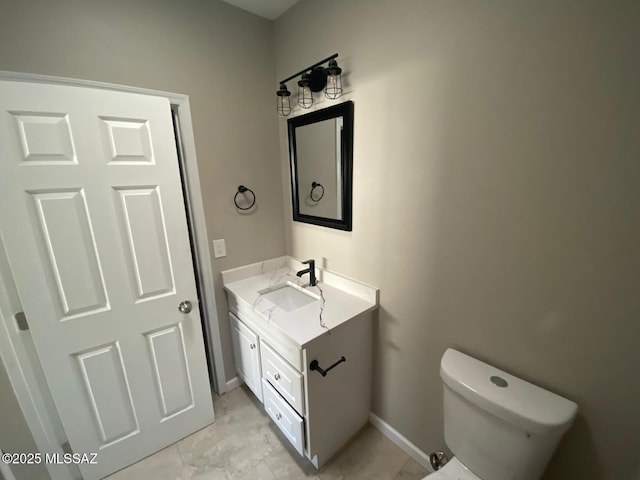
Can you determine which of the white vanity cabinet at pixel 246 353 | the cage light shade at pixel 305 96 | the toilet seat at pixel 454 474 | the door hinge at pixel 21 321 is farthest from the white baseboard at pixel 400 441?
the cage light shade at pixel 305 96

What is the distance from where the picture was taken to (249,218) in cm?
189

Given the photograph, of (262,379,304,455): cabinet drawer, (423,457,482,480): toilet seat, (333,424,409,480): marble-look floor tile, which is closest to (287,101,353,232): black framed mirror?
(262,379,304,455): cabinet drawer

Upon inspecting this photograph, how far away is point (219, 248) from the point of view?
5.85 feet

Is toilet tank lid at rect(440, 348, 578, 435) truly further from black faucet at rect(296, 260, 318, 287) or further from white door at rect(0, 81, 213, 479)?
white door at rect(0, 81, 213, 479)

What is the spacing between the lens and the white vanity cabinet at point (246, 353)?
1.63m

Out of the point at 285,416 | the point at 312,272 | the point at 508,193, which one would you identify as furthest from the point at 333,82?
the point at 285,416

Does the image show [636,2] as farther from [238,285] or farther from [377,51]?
[238,285]

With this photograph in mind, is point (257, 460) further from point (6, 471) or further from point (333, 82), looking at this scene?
point (333, 82)

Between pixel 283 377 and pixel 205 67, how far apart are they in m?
1.88

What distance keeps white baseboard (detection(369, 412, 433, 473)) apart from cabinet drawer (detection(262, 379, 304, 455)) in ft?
1.75

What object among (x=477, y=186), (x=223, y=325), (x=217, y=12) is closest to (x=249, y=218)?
(x=223, y=325)

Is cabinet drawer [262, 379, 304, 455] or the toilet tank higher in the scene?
the toilet tank

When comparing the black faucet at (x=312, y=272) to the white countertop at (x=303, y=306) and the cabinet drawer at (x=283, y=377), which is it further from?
the cabinet drawer at (x=283, y=377)

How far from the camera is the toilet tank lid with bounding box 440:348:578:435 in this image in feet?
2.75
